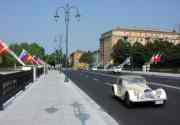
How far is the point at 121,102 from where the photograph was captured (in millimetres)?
15969

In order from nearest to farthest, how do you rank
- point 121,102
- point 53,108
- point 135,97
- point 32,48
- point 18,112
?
point 18,112 → point 53,108 → point 135,97 → point 121,102 → point 32,48

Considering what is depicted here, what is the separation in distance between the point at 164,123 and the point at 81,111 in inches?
121

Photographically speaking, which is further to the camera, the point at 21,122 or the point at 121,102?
the point at 121,102

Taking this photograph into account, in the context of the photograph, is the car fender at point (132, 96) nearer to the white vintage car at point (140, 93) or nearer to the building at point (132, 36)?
the white vintage car at point (140, 93)

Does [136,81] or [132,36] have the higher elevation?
[132,36]

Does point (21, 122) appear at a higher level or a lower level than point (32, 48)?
lower

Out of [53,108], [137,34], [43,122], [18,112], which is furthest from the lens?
Result: [137,34]

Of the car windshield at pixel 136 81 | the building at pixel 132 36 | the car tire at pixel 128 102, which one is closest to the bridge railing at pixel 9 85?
the car tire at pixel 128 102

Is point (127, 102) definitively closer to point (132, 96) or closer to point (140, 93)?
point (132, 96)

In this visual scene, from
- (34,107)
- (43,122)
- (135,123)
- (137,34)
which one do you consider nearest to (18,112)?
(34,107)

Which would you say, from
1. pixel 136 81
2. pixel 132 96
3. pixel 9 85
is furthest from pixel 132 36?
pixel 132 96

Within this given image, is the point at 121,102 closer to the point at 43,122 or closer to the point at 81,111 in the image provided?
the point at 81,111

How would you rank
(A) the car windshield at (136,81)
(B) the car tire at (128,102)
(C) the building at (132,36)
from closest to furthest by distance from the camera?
(B) the car tire at (128,102) < (A) the car windshield at (136,81) < (C) the building at (132,36)

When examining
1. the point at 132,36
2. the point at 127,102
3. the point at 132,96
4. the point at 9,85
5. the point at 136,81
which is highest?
the point at 132,36
